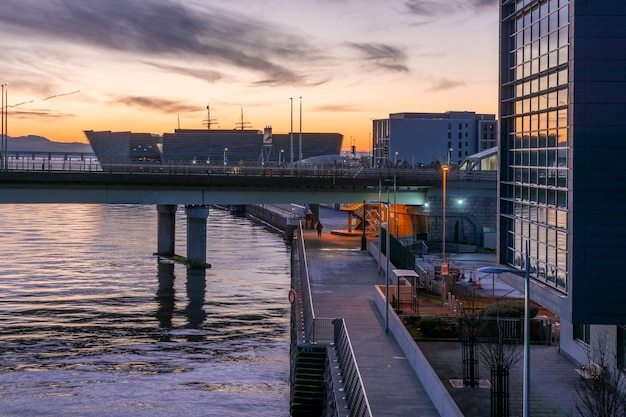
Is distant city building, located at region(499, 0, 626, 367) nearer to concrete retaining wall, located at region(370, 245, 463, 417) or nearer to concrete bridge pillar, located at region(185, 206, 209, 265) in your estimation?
concrete retaining wall, located at region(370, 245, 463, 417)

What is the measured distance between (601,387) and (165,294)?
1846 inches

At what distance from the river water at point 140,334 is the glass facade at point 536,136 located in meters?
12.9

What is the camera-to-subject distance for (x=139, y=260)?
91.4 metres

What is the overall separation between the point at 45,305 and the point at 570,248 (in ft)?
133

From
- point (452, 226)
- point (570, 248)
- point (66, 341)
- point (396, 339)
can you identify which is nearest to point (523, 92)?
point (570, 248)

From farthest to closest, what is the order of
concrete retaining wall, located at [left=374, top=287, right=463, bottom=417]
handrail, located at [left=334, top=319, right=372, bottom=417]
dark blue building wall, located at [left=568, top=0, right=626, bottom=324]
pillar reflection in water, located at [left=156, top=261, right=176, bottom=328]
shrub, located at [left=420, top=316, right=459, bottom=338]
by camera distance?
1. pillar reflection in water, located at [left=156, top=261, right=176, bottom=328]
2. shrub, located at [left=420, top=316, right=459, bottom=338]
3. dark blue building wall, located at [left=568, top=0, right=626, bottom=324]
4. handrail, located at [left=334, top=319, right=372, bottom=417]
5. concrete retaining wall, located at [left=374, top=287, right=463, bottom=417]

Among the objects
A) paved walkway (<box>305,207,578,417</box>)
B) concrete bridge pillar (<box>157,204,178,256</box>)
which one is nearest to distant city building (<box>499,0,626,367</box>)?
paved walkway (<box>305,207,578,417</box>)

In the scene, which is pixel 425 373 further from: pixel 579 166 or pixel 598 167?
pixel 598 167

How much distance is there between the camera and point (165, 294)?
6981 centimetres

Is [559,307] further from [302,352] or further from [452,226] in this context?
[452,226]

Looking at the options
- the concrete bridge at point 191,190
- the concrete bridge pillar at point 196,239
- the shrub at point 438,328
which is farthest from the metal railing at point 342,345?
the concrete bridge pillar at point 196,239

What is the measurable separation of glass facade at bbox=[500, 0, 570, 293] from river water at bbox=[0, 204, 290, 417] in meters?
12.9

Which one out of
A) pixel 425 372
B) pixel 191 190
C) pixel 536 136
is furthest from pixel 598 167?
pixel 191 190

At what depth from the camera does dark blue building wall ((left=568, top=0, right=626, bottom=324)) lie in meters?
33.6
